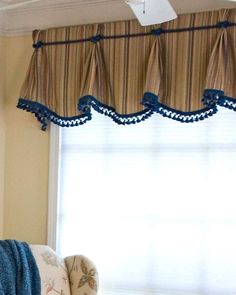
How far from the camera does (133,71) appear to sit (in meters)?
2.93

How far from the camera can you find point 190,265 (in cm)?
288

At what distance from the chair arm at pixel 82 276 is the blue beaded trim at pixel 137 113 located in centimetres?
86

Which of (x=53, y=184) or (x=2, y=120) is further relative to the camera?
(x=2, y=120)

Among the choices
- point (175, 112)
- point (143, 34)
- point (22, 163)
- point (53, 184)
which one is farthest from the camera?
point (22, 163)

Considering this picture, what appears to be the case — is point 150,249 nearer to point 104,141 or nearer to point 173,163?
point 173,163

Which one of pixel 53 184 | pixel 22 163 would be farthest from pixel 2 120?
pixel 53 184

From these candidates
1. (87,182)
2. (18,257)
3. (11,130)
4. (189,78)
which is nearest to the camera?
(18,257)

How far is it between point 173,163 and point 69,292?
979 millimetres

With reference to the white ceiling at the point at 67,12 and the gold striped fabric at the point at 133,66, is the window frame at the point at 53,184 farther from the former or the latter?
the white ceiling at the point at 67,12

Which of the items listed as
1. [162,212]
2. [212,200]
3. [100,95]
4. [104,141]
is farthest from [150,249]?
[100,95]

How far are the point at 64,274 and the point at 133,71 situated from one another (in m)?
1.27

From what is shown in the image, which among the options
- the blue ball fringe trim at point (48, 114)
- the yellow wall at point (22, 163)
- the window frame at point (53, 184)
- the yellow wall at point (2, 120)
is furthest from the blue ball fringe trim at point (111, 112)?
the yellow wall at point (2, 120)

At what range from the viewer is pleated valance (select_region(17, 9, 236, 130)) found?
2.67 metres

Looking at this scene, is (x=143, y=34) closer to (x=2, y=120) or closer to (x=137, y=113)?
(x=137, y=113)
